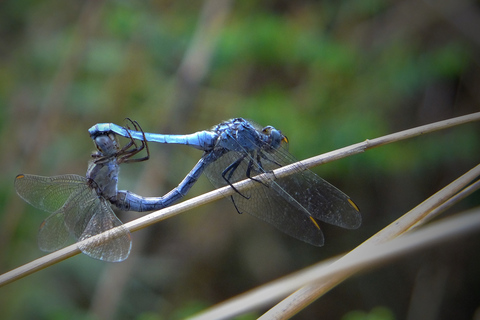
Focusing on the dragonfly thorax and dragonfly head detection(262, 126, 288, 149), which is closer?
the dragonfly thorax

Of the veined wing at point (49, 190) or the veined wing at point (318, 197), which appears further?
the veined wing at point (49, 190)

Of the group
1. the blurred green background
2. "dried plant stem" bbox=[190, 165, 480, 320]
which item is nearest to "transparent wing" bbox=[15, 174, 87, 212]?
"dried plant stem" bbox=[190, 165, 480, 320]

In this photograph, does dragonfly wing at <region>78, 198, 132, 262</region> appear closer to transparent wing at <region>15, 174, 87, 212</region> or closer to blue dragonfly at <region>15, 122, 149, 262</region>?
blue dragonfly at <region>15, 122, 149, 262</region>

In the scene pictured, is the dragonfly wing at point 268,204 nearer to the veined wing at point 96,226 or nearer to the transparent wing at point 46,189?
the veined wing at point 96,226

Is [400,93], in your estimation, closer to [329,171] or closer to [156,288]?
[329,171]

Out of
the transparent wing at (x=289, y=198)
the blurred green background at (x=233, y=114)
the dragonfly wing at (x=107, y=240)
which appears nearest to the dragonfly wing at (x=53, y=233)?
the dragonfly wing at (x=107, y=240)
